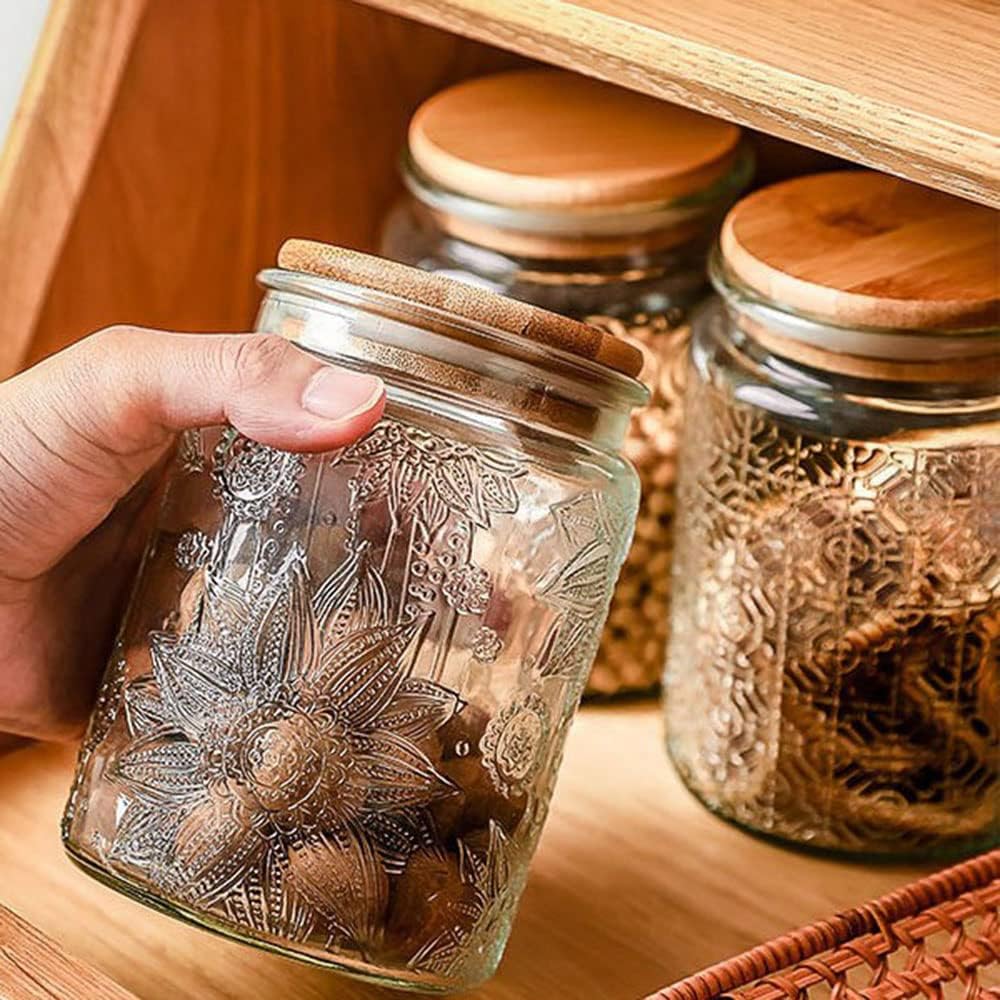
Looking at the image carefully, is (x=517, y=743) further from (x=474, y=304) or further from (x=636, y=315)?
(x=636, y=315)

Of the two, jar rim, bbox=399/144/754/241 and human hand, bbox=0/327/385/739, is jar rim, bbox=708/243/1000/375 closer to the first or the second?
jar rim, bbox=399/144/754/241

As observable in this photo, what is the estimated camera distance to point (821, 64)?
0.62 m

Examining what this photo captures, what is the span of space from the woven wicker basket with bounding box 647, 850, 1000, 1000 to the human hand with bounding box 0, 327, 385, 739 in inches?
8.1

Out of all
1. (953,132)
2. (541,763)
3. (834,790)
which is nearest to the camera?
(953,132)

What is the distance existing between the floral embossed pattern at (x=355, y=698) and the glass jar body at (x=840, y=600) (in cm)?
13

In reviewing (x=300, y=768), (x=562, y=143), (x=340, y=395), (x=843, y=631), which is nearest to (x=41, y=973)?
(x=300, y=768)

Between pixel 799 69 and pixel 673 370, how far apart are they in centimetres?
28

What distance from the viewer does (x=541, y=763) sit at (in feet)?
2.25

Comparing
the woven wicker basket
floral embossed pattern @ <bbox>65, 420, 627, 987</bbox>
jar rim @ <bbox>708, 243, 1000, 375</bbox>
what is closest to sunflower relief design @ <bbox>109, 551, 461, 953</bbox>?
floral embossed pattern @ <bbox>65, 420, 627, 987</bbox>

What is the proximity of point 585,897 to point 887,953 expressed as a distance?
0.52 feet

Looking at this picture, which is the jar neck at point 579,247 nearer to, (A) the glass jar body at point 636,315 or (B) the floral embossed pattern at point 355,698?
(A) the glass jar body at point 636,315

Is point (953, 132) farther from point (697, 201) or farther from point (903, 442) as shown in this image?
point (697, 201)

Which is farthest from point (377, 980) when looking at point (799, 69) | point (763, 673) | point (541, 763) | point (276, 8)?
point (276, 8)

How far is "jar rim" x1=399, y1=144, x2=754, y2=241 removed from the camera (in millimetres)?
854
